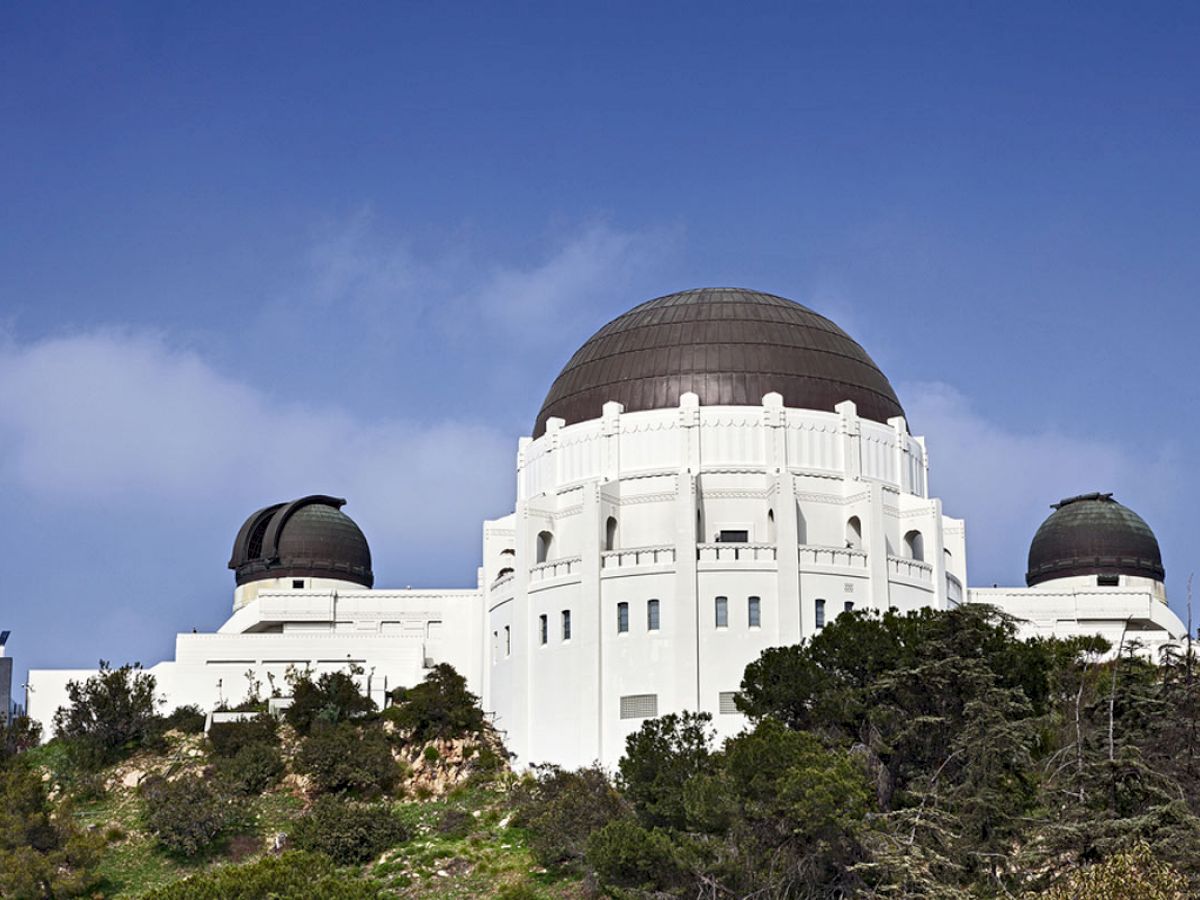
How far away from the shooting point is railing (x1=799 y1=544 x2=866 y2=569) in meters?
58.2

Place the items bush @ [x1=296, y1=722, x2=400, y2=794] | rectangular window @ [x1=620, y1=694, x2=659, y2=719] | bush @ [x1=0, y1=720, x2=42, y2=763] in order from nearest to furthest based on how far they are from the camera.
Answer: rectangular window @ [x1=620, y1=694, x2=659, y2=719] < bush @ [x1=296, y1=722, x2=400, y2=794] < bush @ [x1=0, y1=720, x2=42, y2=763]

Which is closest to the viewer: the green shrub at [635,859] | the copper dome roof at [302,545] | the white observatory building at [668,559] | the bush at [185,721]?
the green shrub at [635,859]

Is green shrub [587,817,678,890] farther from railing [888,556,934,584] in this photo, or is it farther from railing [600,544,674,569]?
railing [888,556,934,584]

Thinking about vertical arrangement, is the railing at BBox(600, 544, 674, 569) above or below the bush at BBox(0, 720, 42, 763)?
above

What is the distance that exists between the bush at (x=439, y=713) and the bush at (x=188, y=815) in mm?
8115

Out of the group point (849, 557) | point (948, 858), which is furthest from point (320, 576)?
point (948, 858)

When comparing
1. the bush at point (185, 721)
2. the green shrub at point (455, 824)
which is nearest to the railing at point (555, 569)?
the green shrub at point (455, 824)

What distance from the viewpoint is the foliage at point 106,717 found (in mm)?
60031

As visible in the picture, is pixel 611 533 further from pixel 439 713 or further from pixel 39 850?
pixel 39 850

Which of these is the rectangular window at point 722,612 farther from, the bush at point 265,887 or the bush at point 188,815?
the bush at point 265,887

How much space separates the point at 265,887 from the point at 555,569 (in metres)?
21.4

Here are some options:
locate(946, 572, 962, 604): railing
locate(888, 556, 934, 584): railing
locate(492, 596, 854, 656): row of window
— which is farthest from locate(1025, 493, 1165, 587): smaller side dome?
locate(492, 596, 854, 656): row of window

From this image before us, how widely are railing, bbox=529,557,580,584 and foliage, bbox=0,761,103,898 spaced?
56.6 ft

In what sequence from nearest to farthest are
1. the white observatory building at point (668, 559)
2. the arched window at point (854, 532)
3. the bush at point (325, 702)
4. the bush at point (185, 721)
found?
the white observatory building at point (668, 559), the arched window at point (854, 532), the bush at point (325, 702), the bush at point (185, 721)
